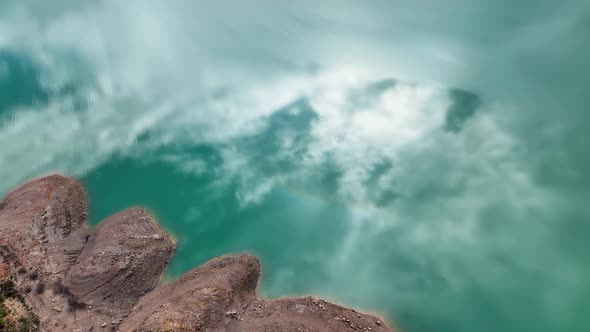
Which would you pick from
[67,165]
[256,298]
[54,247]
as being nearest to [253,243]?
[256,298]

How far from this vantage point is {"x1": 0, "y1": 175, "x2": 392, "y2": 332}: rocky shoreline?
60000 mm

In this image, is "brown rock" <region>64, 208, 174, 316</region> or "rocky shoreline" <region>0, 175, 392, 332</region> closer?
"rocky shoreline" <region>0, 175, 392, 332</region>

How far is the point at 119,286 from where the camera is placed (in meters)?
66.2

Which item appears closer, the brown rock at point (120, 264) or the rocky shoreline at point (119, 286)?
the rocky shoreline at point (119, 286)

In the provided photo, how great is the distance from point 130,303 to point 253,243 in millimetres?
19327

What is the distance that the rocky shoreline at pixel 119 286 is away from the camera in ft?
197

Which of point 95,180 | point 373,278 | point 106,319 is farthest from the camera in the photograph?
point 95,180

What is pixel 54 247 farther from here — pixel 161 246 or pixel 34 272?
pixel 161 246

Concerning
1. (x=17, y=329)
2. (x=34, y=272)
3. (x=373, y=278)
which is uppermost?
(x=373, y=278)

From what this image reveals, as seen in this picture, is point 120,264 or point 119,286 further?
point 120,264

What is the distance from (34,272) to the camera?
6569cm

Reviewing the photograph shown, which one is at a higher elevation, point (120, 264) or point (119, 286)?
point (120, 264)

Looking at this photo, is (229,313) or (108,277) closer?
Result: (229,313)

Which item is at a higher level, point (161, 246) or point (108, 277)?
point (161, 246)
